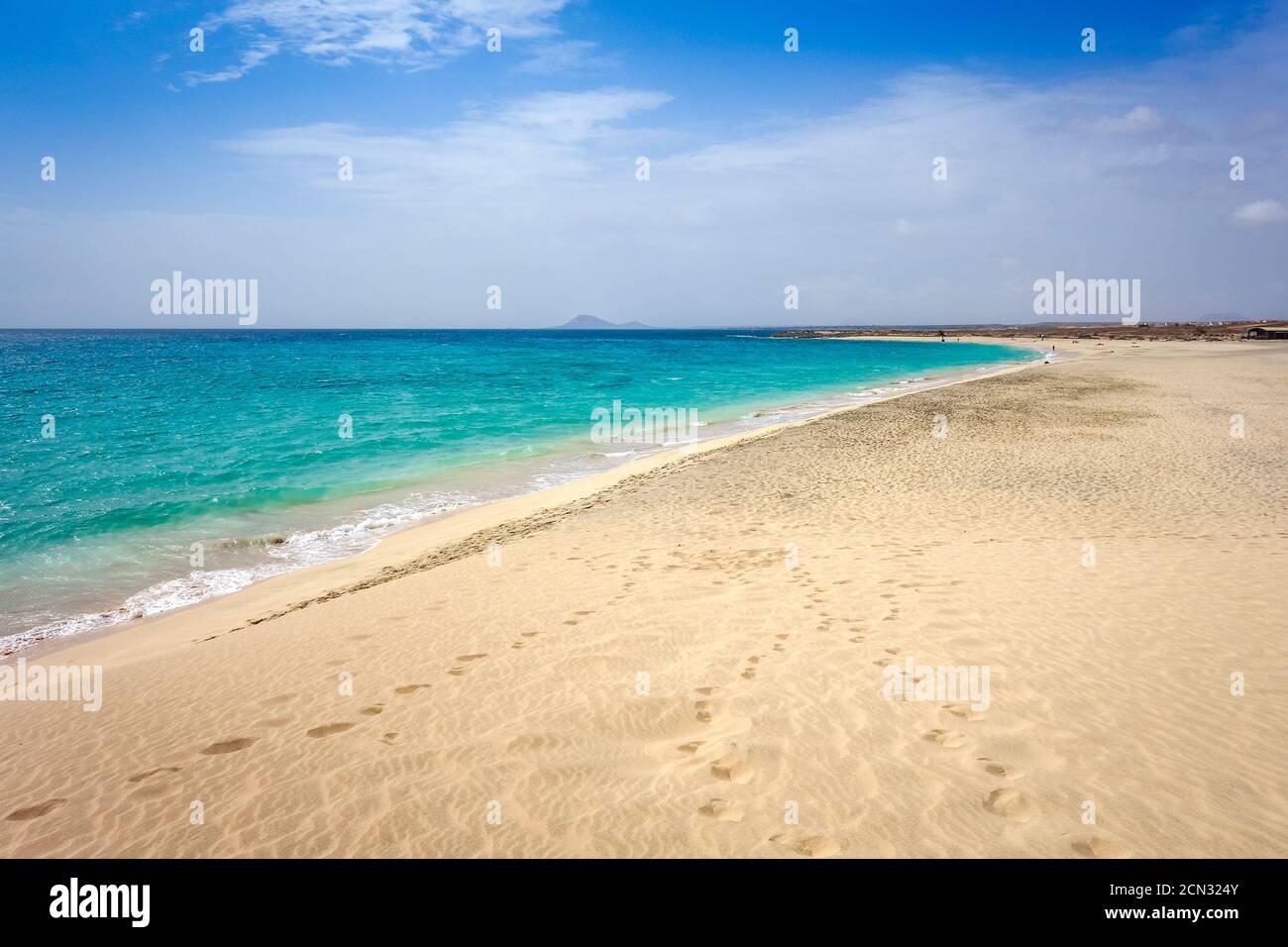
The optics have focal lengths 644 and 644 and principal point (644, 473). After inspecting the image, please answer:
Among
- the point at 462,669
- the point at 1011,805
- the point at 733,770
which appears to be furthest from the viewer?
the point at 462,669

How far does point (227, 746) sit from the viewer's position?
5.41 metres

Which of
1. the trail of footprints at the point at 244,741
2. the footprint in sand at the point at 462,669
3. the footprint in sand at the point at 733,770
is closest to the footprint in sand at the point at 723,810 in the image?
the footprint in sand at the point at 733,770

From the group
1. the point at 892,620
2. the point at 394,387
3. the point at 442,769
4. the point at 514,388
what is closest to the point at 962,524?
the point at 892,620

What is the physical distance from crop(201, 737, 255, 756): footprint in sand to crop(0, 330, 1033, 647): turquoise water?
5.30 metres

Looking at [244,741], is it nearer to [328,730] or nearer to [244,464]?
[328,730]

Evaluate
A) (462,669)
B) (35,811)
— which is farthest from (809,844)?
(35,811)

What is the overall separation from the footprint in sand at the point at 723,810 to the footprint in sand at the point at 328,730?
3204mm

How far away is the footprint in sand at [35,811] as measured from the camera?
468 cm

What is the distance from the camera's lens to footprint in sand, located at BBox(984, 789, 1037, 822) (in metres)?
4.13

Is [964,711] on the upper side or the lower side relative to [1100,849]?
upper

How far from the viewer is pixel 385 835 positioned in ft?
14.0

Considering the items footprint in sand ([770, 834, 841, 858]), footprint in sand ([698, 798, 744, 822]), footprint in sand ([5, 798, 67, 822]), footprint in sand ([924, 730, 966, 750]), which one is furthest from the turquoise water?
footprint in sand ([924, 730, 966, 750])

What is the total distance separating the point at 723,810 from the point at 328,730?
11.4 feet
